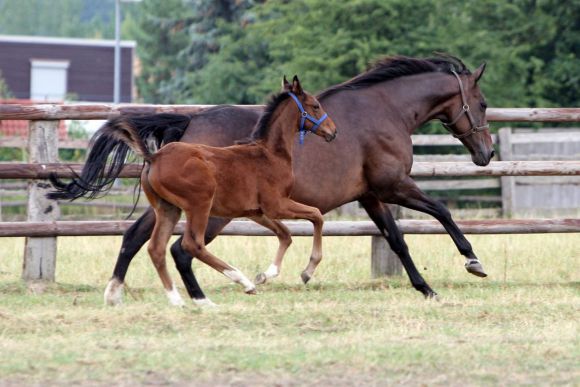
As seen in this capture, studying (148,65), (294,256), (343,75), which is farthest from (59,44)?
(294,256)

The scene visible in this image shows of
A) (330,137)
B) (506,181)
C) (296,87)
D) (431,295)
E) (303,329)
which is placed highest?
(296,87)

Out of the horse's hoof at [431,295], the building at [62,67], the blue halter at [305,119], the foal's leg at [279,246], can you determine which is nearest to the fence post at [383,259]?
the horse's hoof at [431,295]

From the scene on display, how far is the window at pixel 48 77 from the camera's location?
49594mm

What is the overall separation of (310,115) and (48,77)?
43.4 m

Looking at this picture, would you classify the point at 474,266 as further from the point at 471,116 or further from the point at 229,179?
the point at 229,179

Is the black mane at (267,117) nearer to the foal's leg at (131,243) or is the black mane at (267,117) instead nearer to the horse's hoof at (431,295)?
the foal's leg at (131,243)

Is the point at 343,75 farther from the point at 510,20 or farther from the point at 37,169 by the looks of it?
the point at 37,169

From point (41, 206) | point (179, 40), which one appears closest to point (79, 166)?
point (41, 206)

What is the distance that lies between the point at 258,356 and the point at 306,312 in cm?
161

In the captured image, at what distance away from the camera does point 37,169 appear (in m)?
9.20

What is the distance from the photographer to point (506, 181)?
18.9 meters

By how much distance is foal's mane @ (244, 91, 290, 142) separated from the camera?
818 cm

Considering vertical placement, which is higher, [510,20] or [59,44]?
[59,44]

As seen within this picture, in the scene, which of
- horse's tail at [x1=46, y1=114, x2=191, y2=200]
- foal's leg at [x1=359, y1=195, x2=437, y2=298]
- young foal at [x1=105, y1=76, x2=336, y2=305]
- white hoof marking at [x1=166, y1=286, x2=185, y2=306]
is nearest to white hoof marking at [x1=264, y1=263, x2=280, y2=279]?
young foal at [x1=105, y1=76, x2=336, y2=305]
